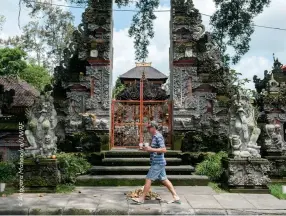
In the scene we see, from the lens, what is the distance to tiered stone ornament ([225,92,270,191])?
7629 millimetres

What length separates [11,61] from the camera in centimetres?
2448

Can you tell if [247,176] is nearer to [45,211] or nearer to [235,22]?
[45,211]

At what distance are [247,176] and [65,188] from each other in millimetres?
3911

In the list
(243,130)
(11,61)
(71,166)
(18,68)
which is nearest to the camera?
(243,130)

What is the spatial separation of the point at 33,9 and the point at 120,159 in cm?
758

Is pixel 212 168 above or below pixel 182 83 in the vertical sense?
below

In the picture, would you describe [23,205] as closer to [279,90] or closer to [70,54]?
[70,54]

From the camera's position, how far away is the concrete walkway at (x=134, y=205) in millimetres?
5949

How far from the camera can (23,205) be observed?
6.19 m

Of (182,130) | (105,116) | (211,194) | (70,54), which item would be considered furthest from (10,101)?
(211,194)

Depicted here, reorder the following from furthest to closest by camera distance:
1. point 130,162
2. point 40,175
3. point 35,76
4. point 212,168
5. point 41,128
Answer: point 35,76
point 130,162
point 212,168
point 41,128
point 40,175

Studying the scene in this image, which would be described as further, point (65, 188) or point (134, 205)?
point (65, 188)

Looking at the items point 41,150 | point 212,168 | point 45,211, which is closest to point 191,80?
point 212,168

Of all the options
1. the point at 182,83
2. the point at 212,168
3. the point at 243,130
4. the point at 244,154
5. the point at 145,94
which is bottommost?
the point at 212,168
